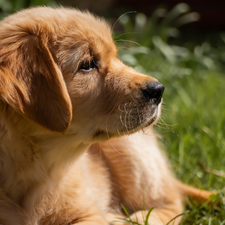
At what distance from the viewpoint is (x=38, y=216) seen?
2.19 metres

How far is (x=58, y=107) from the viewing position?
74.1 inches

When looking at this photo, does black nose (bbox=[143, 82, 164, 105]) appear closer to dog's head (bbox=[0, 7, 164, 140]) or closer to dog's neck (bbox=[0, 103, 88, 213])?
dog's head (bbox=[0, 7, 164, 140])

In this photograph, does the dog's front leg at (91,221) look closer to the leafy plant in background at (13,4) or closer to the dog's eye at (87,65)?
the dog's eye at (87,65)

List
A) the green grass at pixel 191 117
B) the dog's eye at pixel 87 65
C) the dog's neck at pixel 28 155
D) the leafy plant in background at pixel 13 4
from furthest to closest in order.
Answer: the leafy plant in background at pixel 13 4 → the green grass at pixel 191 117 → the dog's eye at pixel 87 65 → the dog's neck at pixel 28 155

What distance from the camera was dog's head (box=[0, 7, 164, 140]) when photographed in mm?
1887

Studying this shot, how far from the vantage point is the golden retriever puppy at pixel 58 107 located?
1.89 metres

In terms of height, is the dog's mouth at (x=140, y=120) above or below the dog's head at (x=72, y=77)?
below

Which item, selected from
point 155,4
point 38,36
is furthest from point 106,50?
point 155,4

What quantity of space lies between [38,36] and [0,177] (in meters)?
0.86

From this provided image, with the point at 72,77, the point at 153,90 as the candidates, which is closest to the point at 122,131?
the point at 153,90

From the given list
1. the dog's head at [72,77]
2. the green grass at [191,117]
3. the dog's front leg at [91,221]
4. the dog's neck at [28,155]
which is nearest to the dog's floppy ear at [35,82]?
the dog's head at [72,77]

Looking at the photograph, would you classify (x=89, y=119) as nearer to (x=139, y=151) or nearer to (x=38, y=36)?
(x=38, y=36)

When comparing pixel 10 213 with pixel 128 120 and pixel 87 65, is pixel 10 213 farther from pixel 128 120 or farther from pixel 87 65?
pixel 87 65

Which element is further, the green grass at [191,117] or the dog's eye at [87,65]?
the green grass at [191,117]
